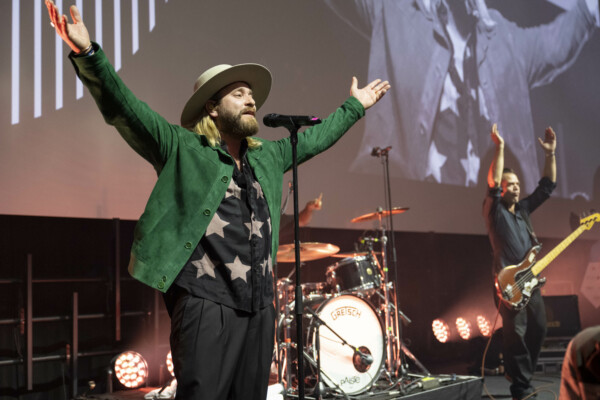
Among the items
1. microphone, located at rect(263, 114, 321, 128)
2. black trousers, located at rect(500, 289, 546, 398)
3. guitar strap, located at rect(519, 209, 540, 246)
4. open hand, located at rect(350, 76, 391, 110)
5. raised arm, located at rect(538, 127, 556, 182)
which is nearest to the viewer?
microphone, located at rect(263, 114, 321, 128)

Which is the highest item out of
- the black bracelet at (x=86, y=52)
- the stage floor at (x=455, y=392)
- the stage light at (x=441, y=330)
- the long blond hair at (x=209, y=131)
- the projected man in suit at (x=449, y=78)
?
the projected man in suit at (x=449, y=78)

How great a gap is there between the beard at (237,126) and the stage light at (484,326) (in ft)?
16.1

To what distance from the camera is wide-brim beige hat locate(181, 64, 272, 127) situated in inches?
83.0

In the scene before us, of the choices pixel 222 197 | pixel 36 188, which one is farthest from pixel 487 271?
pixel 222 197

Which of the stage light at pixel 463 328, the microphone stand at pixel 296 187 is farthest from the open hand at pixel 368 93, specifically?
the stage light at pixel 463 328

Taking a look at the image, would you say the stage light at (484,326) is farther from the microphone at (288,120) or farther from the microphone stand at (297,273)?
the microphone at (288,120)

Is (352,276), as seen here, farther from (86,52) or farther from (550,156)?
(86,52)

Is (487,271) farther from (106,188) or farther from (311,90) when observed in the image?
(106,188)

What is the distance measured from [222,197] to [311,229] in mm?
3475

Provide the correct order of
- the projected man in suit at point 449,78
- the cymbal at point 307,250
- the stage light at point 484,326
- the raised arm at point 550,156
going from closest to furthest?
the cymbal at point 307,250
the raised arm at point 550,156
the projected man in suit at point 449,78
the stage light at point 484,326

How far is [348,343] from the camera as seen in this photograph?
4137mm

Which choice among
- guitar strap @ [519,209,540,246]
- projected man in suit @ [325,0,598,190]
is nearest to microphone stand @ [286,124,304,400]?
projected man in suit @ [325,0,598,190]

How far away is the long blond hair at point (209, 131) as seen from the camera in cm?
205

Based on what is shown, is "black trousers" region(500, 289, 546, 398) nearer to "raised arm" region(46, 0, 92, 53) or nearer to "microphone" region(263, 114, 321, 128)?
"microphone" region(263, 114, 321, 128)
